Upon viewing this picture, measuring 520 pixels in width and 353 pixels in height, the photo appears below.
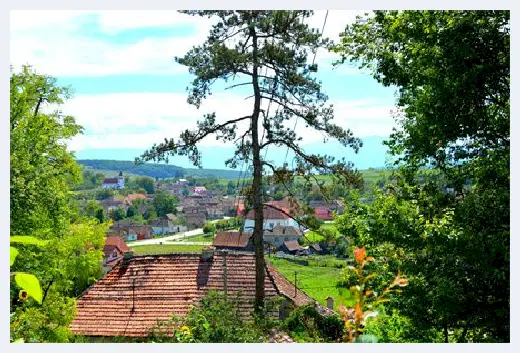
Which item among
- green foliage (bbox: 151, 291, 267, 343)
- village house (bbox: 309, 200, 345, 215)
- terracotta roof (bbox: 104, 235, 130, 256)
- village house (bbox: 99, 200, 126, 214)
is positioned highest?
village house (bbox: 309, 200, 345, 215)

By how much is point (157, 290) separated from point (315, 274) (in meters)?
25.1

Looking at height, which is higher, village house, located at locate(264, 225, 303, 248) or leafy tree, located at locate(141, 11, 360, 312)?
leafy tree, located at locate(141, 11, 360, 312)

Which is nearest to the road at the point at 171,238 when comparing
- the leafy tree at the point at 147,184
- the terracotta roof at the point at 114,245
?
the terracotta roof at the point at 114,245

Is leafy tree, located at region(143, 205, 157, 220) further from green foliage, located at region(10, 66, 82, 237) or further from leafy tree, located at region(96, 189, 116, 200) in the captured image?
green foliage, located at region(10, 66, 82, 237)

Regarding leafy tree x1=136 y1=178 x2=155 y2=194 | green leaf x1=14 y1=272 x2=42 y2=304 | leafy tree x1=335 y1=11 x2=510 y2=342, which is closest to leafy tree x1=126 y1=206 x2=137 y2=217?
leafy tree x1=136 y1=178 x2=155 y2=194

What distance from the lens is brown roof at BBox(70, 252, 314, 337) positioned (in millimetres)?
14617

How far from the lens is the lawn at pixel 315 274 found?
3225 centimetres

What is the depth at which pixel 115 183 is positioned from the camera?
7300cm

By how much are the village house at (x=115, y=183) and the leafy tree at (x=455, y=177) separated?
61425 millimetres

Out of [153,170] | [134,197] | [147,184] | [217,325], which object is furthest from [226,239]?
[147,184]

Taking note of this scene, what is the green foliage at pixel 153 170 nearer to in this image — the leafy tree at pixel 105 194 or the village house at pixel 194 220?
the leafy tree at pixel 105 194

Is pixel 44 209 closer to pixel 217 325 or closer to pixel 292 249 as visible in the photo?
pixel 217 325

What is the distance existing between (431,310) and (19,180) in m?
8.02

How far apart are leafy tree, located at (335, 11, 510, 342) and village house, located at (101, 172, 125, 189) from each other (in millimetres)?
61425
